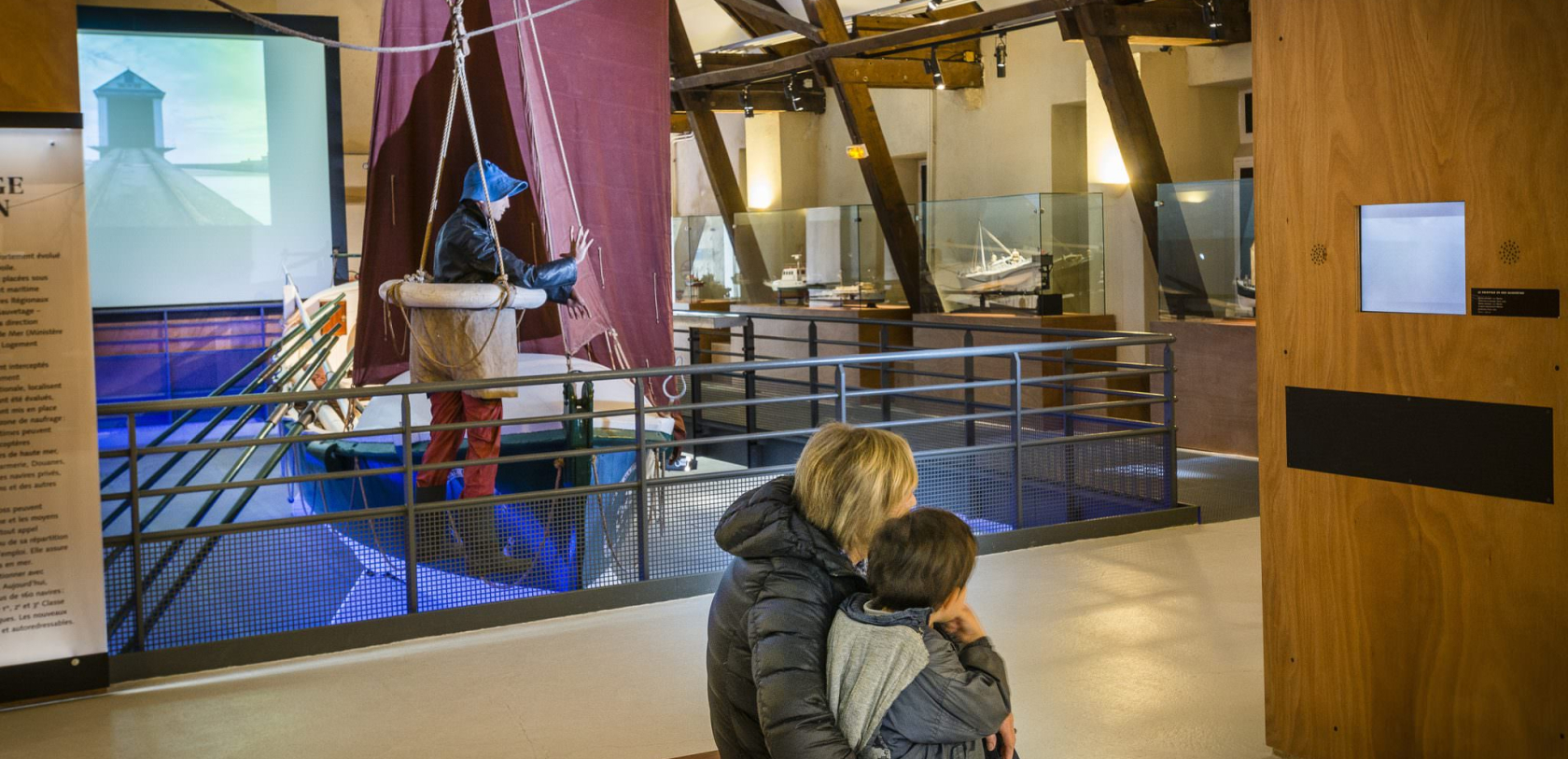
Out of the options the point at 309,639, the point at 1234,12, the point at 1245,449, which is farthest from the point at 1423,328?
the point at 1234,12

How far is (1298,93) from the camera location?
299 cm

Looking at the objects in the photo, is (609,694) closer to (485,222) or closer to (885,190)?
(485,222)

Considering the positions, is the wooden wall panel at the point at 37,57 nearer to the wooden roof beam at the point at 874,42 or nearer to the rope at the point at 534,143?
the rope at the point at 534,143

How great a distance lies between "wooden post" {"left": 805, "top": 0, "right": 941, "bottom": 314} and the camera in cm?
1122

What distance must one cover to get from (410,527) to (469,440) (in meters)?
0.96

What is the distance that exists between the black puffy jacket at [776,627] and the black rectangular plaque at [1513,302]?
142 cm

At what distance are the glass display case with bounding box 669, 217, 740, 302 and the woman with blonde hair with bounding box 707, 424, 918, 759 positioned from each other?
11.8m

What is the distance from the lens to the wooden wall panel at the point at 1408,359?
2.58 m

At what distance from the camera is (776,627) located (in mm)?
2078

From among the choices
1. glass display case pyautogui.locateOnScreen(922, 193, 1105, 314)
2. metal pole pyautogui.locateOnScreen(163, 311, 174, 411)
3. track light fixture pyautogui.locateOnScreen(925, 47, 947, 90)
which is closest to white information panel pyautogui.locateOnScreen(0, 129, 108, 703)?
glass display case pyautogui.locateOnScreen(922, 193, 1105, 314)

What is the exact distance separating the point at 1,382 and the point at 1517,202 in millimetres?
3660

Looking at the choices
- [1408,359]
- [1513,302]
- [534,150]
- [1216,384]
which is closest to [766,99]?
[1216,384]

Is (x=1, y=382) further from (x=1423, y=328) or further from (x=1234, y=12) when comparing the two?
(x=1234, y=12)

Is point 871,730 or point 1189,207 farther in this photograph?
point 1189,207
